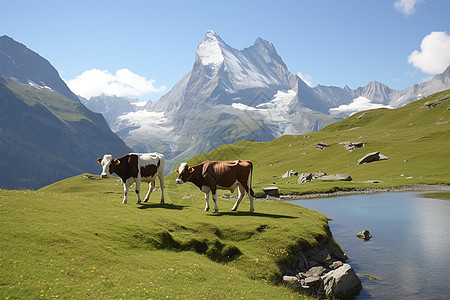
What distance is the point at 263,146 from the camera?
7707 inches

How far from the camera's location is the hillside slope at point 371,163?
86.8 meters

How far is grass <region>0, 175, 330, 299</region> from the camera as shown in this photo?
1617 cm

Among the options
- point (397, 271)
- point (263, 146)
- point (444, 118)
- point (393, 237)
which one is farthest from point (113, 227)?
point (444, 118)

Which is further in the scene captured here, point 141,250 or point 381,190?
point 381,190

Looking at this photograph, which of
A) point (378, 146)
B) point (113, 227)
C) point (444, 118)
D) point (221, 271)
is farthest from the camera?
point (444, 118)

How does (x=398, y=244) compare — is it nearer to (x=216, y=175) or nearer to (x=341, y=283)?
(x=341, y=283)

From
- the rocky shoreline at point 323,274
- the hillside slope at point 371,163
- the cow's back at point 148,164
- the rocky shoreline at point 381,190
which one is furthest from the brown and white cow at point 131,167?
the rocky shoreline at point 381,190

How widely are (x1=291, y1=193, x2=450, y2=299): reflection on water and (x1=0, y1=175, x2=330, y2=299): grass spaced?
5244mm

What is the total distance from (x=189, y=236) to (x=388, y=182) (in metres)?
74.3

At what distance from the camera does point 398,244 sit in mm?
35406

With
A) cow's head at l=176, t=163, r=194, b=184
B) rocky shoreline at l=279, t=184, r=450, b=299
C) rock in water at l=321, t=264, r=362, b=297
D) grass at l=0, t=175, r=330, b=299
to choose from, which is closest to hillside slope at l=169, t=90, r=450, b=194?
cow's head at l=176, t=163, r=194, b=184

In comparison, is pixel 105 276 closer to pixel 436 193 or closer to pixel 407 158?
pixel 436 193

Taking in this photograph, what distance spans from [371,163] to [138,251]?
103544mm

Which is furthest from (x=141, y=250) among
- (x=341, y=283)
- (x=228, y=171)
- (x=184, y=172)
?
(x=341, y=283)
